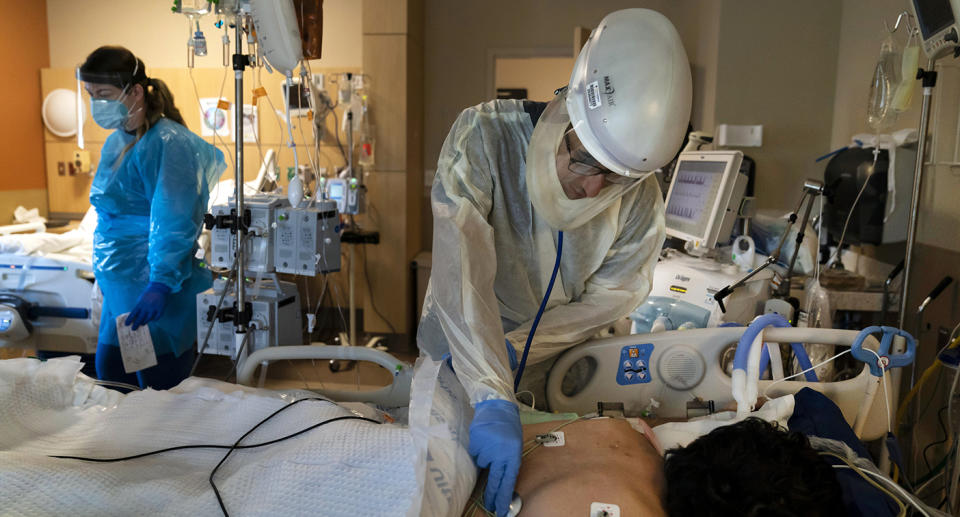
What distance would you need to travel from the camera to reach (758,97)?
426 centimetres

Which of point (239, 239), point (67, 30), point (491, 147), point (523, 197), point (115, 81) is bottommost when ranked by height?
point (239, 239)

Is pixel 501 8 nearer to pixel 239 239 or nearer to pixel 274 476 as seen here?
pixel 239 239

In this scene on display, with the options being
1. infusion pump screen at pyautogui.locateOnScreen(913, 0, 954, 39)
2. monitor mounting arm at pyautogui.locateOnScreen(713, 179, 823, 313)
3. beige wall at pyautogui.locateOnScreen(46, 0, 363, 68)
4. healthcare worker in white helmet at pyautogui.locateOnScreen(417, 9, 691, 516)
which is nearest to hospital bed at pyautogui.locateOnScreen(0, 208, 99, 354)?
beige wall at pyautogui.locateOnScreen(46, 0, 363, 68)

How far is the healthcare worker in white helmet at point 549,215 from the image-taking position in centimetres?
121

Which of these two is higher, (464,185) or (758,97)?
(758,97)

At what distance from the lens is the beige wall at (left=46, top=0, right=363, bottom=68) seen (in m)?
5.35

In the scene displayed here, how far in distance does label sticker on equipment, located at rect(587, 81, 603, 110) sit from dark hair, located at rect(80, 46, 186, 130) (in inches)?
72.2

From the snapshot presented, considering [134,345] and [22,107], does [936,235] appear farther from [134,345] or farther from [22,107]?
[22,107]

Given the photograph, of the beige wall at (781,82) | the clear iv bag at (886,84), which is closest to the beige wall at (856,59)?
the beige wall at (781,82)

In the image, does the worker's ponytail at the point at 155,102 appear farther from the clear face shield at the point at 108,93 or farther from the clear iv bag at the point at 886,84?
the clear iv bag at the point at 886,84

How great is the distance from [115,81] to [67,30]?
4135 millimetres

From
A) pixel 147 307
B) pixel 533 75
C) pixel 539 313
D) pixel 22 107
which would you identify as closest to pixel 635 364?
pixel 539 313

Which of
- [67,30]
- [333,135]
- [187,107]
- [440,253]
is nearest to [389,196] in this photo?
[333,135]

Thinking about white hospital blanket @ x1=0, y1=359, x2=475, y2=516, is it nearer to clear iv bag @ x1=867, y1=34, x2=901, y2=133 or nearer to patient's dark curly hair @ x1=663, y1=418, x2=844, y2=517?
patient's dark curly hair @ x1=663, y1=418, x2=844, y2=517
